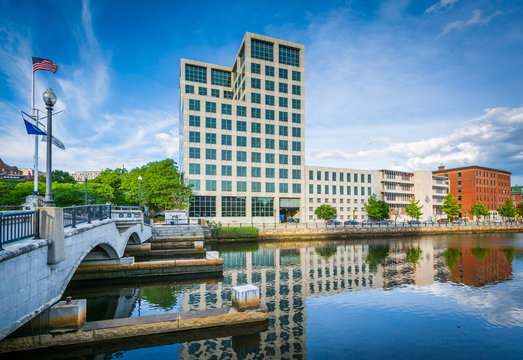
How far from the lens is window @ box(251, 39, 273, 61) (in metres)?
68.6

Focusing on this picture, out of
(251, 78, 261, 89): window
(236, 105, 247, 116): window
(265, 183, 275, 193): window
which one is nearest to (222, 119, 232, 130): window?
(236, 105, 247, 116): window

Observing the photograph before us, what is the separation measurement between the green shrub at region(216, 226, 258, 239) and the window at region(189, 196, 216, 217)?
14.0 meters

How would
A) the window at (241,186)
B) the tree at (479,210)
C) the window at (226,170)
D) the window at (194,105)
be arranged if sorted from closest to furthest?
1. the window at (194,105)
2. the window at (226,170)
3. the window at (241,186)
4. the tree at (479,210)

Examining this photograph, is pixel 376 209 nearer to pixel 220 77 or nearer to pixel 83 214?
pixel 220 77

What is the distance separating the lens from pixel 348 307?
18.4 m

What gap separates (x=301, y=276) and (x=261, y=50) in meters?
58.6

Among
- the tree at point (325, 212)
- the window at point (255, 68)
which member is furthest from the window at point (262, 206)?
the window at point (255, 68)

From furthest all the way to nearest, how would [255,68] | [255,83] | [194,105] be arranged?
[255,83], [255,68], [194,105]

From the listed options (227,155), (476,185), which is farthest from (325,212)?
(476,185)

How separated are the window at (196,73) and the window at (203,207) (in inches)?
1218

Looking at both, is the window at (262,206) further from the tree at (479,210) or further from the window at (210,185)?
the tree at (479,210)

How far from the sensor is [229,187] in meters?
65.2

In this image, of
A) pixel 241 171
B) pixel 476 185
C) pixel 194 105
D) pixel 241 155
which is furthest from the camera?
pixel 476 185

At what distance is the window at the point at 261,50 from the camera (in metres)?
68.6
